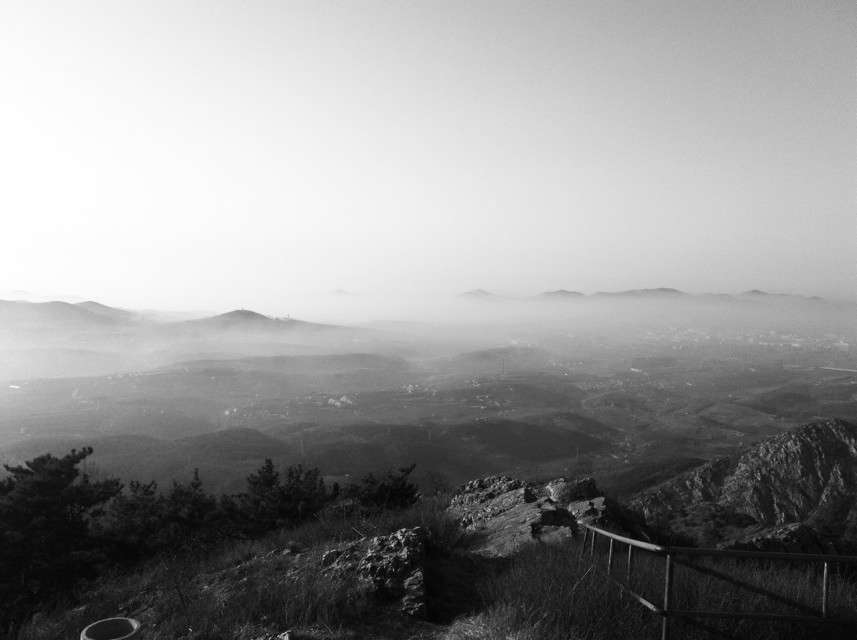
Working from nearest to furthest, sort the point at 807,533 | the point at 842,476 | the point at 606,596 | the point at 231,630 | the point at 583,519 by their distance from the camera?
the point at 606,596 → the point at 231,630 → the point at 583,519 → the point at 807,533 → the point at 842,476

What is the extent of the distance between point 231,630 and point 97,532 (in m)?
19.7

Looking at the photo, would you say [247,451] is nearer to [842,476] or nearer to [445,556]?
[842,476]

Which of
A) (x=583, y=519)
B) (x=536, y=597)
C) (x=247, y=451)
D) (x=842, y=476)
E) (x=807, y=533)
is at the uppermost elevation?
(x=536, y=597)

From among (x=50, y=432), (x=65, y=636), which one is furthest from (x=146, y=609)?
(x=50, y=432)

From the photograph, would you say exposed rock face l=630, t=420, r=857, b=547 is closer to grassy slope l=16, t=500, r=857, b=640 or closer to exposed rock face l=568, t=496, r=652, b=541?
exposed rock face l=568, t=496, r=652, b=541

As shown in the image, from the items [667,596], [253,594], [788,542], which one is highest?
[667,596]

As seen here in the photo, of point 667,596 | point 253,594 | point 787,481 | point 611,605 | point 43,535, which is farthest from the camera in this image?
point 787,481

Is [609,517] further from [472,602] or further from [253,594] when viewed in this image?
[253,594]

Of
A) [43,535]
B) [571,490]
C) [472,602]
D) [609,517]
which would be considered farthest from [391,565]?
[43,535]

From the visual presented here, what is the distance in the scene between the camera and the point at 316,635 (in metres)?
7.42

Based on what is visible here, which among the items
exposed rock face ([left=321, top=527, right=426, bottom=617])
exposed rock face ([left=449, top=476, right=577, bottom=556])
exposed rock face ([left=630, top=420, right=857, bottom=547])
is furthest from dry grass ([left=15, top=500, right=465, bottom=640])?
exposed rock face ([left=630, top=420, right=857, bottom=547])

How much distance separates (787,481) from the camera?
289ft

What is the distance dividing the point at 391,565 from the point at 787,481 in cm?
10295

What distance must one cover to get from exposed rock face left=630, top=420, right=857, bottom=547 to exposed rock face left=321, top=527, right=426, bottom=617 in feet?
223
